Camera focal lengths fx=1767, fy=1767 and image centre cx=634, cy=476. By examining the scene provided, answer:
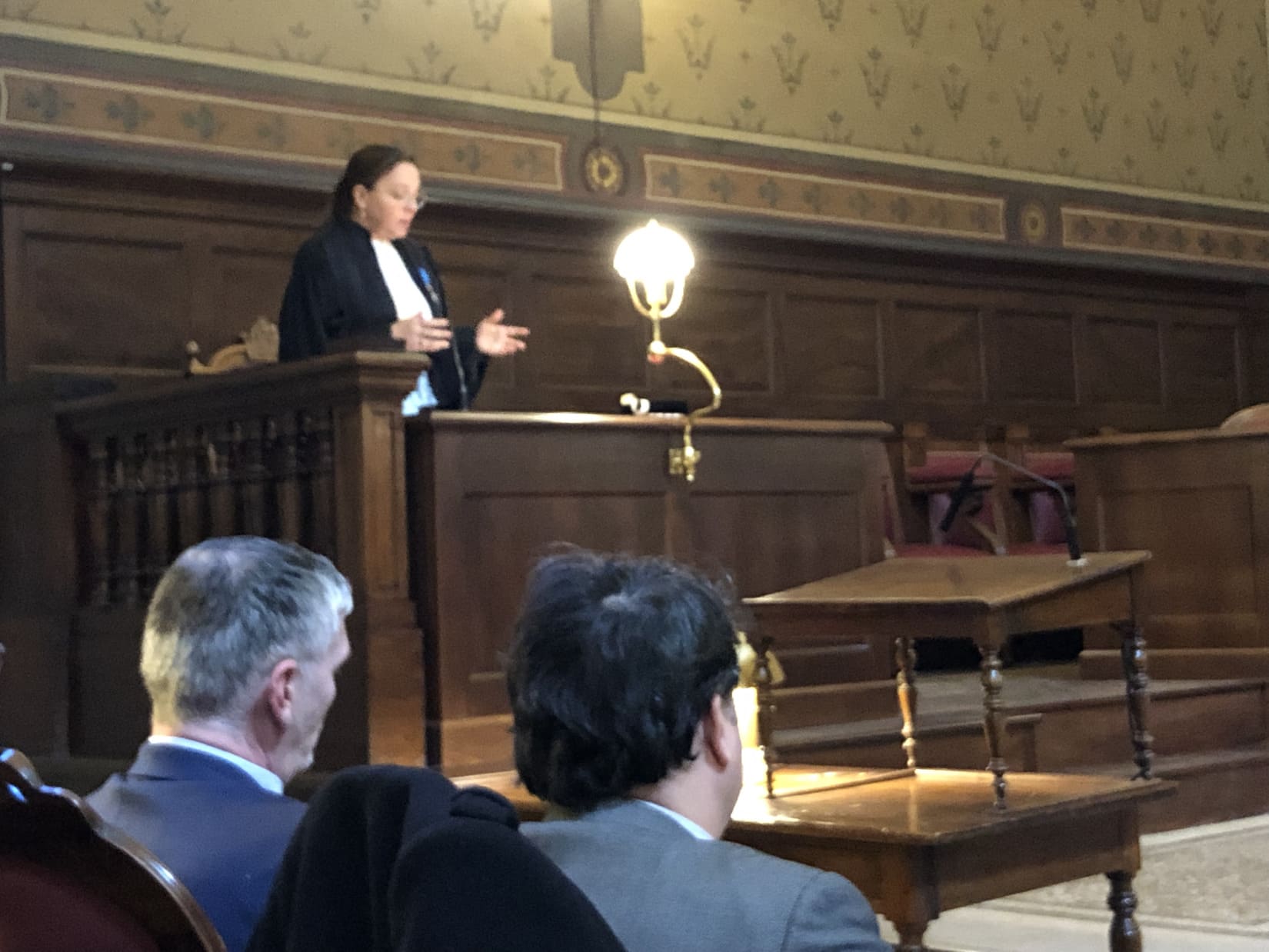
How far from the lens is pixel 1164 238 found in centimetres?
938

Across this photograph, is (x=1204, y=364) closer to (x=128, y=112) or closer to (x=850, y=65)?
(x=850, y=65)

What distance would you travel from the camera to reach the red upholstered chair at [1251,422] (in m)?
5.90

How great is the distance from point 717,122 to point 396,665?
14.7ft

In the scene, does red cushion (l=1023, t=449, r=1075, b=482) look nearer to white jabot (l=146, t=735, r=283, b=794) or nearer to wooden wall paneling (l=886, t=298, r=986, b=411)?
wooden wall paneling (l=886, t=298, r=986, b=411)

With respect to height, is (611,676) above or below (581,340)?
below

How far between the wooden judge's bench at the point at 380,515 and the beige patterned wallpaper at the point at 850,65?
211 cm

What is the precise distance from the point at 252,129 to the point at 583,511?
9.20ft

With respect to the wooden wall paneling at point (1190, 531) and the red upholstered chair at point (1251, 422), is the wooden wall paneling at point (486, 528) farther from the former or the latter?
the red upholstered chair at point (1251, 422)

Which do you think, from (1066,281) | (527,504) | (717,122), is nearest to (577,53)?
(717,122)

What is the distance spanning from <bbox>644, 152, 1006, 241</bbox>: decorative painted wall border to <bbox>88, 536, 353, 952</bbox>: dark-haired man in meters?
5.65

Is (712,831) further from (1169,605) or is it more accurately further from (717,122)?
(717,122)

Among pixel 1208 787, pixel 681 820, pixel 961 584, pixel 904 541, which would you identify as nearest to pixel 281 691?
pixel 681 820

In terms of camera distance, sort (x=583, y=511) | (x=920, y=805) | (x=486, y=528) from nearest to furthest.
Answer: (x=920, y=805), (x=486, y=528), (x=583, y=511)

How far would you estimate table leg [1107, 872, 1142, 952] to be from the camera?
306 cm
